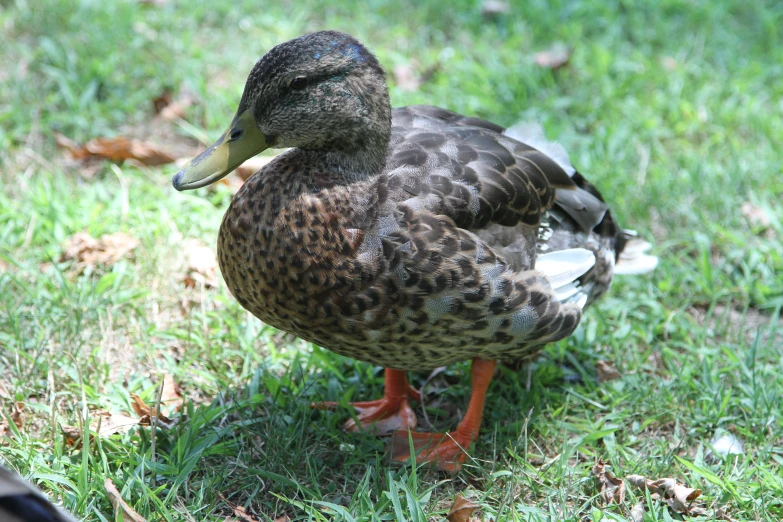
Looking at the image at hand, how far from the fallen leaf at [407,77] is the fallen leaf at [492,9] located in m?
0.81

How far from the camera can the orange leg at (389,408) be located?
3107 mm

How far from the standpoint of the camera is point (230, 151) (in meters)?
2.66

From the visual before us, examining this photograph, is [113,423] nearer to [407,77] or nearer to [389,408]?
[389,408]

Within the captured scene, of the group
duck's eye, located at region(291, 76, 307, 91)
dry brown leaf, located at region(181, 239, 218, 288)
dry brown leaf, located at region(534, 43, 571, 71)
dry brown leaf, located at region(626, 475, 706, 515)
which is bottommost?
dry brown leaf, located at region(626, 475, 706, 515)

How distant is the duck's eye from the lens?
2.56m

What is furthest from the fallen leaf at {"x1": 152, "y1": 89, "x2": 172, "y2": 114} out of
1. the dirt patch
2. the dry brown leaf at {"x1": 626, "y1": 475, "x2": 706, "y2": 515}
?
the dry brown leaf at {"x1": 626, "y1": 475, "x2": 706, "y2": 515}

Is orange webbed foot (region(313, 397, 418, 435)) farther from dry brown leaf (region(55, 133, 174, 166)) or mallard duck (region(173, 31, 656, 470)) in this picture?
dry brown leaf (region(55, 133, 174, 166))

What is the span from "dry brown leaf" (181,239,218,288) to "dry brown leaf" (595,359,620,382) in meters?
1.58

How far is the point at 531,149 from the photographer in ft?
9.99

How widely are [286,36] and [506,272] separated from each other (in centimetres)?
292

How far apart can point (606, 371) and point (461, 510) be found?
104 centimetres

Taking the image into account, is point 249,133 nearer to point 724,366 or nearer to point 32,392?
point 32,392

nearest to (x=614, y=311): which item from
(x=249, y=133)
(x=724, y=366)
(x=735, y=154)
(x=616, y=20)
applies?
(x=724, y=366)

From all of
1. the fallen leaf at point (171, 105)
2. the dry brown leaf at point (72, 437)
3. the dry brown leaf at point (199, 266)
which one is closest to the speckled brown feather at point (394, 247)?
the dry brown leaf at point (72, 437)
